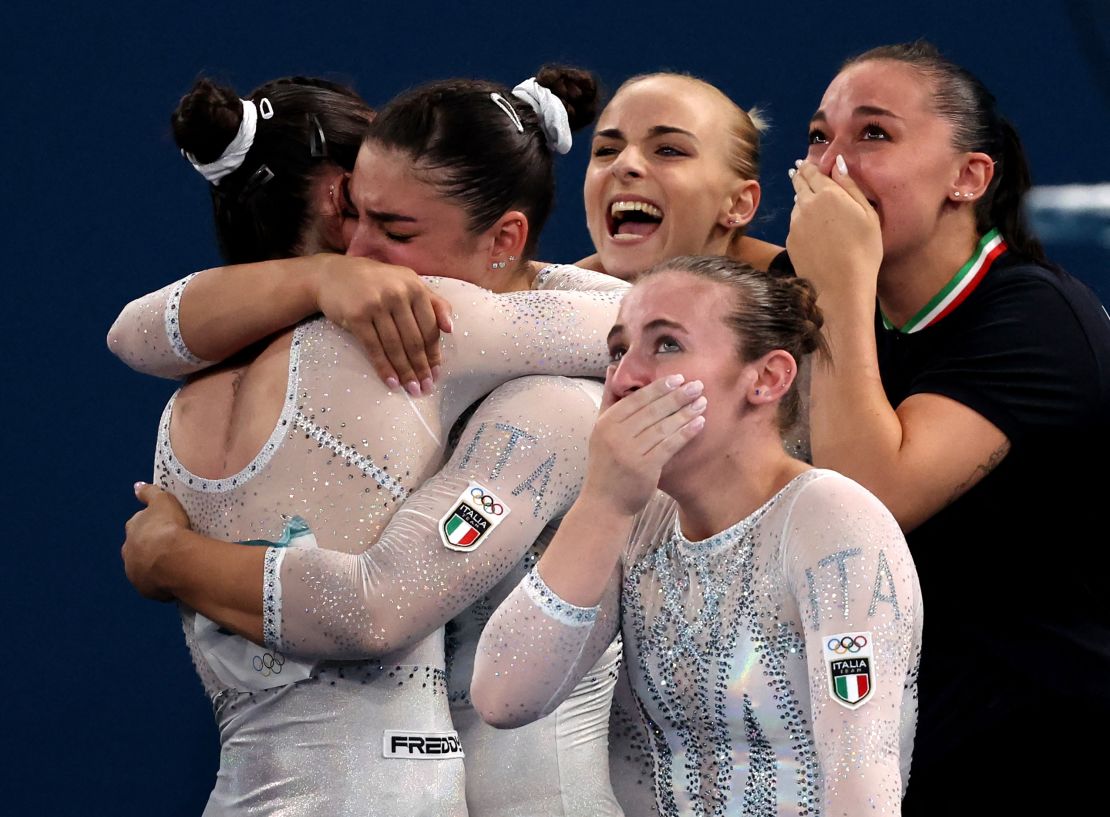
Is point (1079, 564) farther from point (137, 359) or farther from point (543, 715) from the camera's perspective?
point (137, 359)

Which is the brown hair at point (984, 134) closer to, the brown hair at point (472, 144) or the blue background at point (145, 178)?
the brown hair at point (472, 144)

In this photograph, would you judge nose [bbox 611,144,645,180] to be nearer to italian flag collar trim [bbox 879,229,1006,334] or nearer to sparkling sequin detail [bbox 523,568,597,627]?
italian flag collar trim [bbox 879,229,1006,334]

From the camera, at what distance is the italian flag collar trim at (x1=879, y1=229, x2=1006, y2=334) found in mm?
1880

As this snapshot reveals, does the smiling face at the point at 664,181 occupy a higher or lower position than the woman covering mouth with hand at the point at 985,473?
higher

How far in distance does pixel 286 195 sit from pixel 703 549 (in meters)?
0.65

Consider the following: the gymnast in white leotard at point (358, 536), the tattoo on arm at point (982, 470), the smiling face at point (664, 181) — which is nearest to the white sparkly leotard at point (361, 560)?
the gymnast in white leotard at point (358, 536)

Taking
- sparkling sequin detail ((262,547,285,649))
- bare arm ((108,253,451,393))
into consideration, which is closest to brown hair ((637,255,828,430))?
bare arm ((108,253,451,393))

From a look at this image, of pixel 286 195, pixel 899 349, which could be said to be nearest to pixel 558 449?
pixel 286 195

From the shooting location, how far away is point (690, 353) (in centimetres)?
143

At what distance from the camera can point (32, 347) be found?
3078mm

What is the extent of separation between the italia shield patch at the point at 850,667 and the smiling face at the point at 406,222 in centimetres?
65

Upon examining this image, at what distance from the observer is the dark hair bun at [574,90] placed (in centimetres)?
188

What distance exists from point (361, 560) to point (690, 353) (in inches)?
15.1

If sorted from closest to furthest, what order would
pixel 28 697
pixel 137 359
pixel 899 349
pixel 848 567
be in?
pixel 848 567 → pixel 137 359 → pixel 899 349 → pixel 28 697
